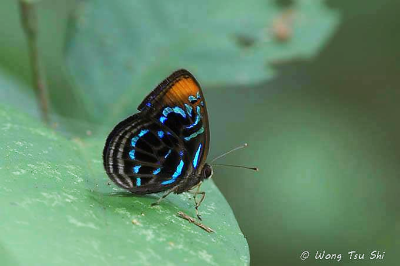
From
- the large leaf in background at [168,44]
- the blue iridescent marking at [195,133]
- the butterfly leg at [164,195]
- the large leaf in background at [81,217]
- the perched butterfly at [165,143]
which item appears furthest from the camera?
the large leaf in background at [168,44]

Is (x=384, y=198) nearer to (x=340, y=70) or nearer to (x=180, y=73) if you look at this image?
(x=340, y=70)

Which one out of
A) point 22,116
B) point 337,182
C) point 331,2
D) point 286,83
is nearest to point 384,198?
point 337,182

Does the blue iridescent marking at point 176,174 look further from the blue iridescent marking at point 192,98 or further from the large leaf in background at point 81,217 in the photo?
the blue iridescent marking at point 192,98

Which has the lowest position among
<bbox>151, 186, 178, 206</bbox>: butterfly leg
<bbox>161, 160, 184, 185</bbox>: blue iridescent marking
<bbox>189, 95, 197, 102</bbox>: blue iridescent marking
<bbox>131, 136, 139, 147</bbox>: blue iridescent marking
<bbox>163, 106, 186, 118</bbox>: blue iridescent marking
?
<bbox>151, 186, 178, 206</bbox>: butterfly leg

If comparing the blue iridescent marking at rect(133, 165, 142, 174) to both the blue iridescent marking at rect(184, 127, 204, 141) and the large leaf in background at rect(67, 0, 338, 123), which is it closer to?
the blue iridescent marking at rect(184, 127, 204, 141)

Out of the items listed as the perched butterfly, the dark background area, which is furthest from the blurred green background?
the perched butterfly

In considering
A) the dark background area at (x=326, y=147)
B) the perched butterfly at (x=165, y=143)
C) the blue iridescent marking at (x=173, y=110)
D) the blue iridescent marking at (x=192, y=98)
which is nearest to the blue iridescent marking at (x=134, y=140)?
the perched butterfly at (x=165, y=143)
